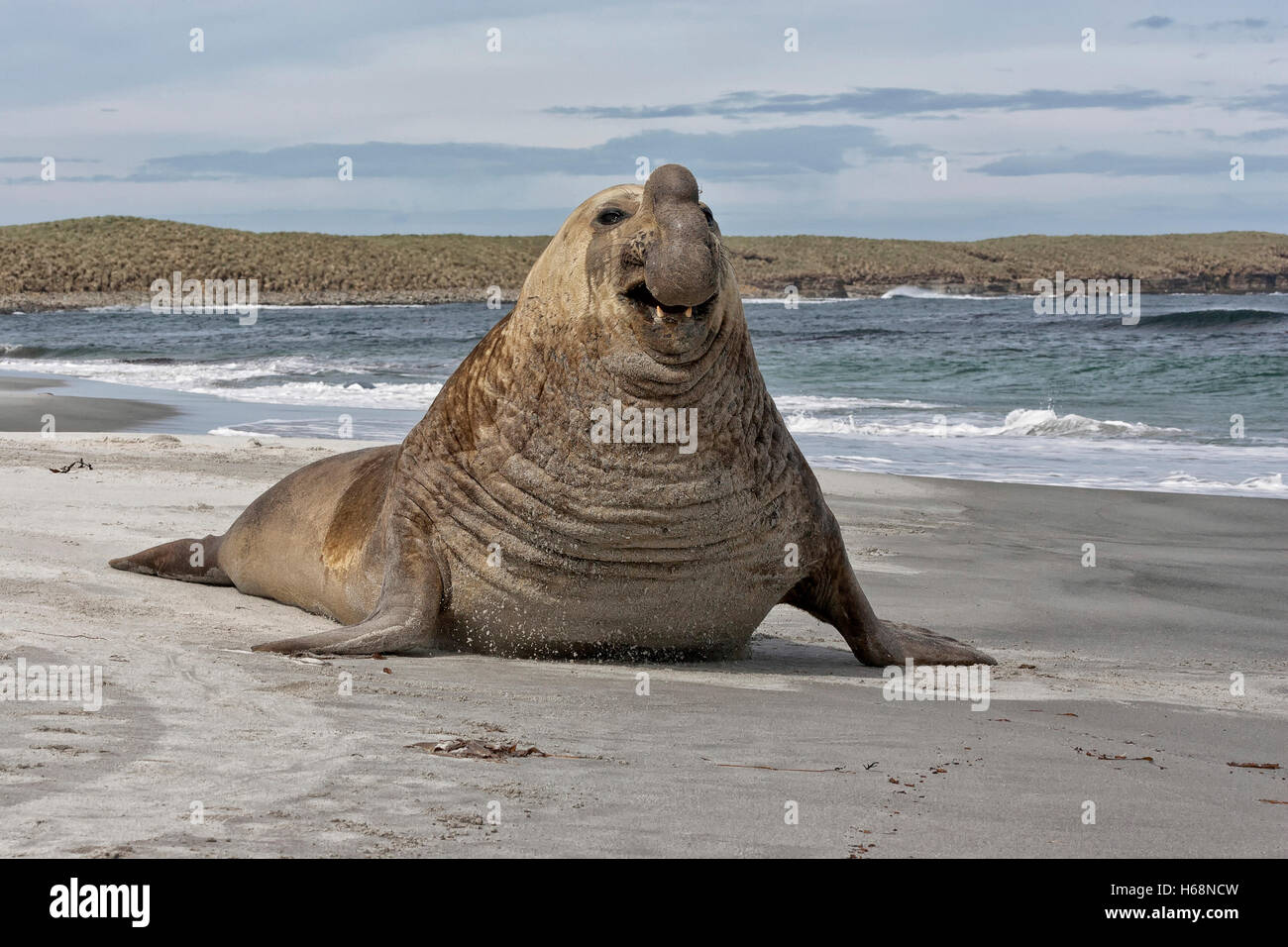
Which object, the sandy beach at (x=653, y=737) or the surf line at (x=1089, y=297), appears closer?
the sandy beach at (x=653, y=737)

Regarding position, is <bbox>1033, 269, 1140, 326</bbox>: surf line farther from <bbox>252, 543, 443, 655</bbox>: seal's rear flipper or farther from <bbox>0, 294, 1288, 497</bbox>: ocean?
<bbox>252, 543, 443, 655</bbox>: seal's rear flipper

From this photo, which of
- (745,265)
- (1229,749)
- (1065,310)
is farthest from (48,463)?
(745,265)

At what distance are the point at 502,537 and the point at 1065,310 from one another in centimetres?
4973

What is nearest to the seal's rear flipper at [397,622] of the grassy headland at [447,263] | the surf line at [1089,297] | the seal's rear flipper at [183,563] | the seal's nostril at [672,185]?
the seal's nostril at [672,185]

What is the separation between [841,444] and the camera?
1490 centimetres

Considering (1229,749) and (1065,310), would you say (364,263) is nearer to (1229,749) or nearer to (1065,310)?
(1065,310)

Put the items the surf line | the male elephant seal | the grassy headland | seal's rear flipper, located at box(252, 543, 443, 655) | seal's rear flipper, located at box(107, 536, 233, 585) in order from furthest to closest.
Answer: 1. the grassy headland
2. the surf line
3. seal's rear flipper, located at box(107, 536, 233, 585)
4. seal's rear flipper, located at box(252, 543, 443, 655)
5. the male elephant seal

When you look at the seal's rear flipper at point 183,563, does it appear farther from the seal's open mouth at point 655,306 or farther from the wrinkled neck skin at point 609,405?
the seal's open mouth at point 655,306

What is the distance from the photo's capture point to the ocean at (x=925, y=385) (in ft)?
45.5

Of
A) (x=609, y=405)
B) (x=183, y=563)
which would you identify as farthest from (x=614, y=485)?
(x=183, y=563)

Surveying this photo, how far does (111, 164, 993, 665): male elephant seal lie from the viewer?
4.61m

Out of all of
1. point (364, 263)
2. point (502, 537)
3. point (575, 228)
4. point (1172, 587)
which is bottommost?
point (1172, 587)

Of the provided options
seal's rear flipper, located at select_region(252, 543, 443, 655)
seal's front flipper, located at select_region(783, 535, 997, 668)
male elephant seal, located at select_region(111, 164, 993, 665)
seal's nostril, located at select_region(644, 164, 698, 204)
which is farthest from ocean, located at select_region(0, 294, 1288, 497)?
seal's nostril, located at select_region(644, 164, 698, 204)

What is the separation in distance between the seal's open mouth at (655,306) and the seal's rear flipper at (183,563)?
3.04 meters
